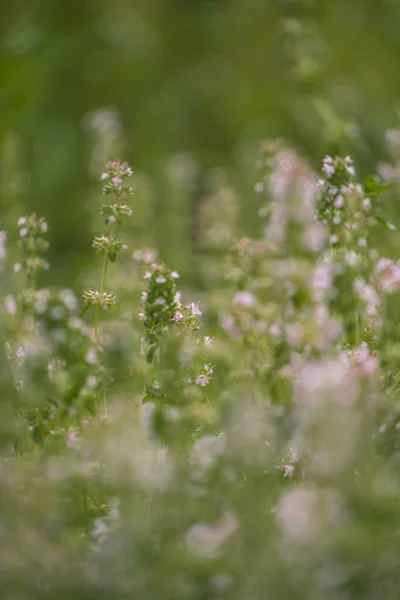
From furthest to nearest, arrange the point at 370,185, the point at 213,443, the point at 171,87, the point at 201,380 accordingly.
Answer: the point at 171,87 < the point at 370,185 < the point at 201,380 < the point at 213,443

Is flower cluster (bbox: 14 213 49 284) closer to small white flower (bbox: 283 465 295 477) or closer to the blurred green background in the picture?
small white flower (bbox: 283 465 295 477)

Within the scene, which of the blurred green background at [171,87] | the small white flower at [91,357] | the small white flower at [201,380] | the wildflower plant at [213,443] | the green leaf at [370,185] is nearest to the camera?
the wildflower plant at [213,443]

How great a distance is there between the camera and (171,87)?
4461 mm

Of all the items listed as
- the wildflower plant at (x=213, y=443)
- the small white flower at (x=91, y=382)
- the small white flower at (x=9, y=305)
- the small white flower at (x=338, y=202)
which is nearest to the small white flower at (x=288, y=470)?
the wildflower plant at (x=213, y=443)

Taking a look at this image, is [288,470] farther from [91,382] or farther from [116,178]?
[116,178]

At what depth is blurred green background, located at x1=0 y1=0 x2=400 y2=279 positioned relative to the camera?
3.66m

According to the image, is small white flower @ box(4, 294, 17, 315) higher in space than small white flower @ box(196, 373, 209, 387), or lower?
higher

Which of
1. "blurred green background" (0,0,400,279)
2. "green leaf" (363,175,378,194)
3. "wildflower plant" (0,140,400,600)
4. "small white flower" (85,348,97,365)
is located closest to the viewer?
"wildflower plant" (0,140,400,600)

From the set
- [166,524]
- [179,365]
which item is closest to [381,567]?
[166,524]

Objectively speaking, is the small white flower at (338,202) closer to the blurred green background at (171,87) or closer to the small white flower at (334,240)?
the small white flower at (334,240)

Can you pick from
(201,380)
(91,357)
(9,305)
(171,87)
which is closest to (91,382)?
(91,357)

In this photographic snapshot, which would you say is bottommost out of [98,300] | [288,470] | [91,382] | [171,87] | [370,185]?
[288,470]

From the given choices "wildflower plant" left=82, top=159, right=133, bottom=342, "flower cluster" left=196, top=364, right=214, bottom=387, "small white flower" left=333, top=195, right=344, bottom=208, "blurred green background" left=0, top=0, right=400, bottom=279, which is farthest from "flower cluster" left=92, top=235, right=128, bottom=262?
"blurred green background" left=0, top=0, right=400, bottom=279

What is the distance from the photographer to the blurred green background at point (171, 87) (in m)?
Answer: 3.66
